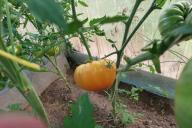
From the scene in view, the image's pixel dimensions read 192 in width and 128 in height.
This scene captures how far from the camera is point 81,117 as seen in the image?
1.09 feet

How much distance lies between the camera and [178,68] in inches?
58.6

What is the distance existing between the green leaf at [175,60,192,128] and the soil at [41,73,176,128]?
2.92 feet

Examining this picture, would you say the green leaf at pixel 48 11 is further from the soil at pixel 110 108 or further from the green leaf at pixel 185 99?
the soil at pixel 110 108

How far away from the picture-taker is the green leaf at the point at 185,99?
256mm

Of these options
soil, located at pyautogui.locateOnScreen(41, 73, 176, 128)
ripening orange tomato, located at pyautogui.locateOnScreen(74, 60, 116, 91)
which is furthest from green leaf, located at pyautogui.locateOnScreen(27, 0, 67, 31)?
soil, located at pyautogui.locateOnScreen(41, 73, 176, 128)

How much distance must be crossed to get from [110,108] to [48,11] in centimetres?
107

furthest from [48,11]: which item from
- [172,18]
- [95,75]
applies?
[95,75]

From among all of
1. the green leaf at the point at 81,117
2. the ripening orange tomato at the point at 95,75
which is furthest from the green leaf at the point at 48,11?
the ripening orange tomato at the point at 95,75

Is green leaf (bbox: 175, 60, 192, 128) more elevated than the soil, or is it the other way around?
green leaf (bbox: 175, 60, 192, 128)

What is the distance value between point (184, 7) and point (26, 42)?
47 centimetres

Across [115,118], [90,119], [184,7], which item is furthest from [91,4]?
[90,119]

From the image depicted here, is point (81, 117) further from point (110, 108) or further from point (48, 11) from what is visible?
point (110, 108)

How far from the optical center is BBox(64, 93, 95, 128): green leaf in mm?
326

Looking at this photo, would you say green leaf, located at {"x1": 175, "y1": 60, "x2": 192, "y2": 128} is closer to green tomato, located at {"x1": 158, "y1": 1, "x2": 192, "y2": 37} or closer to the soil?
green tomato, located at {"x1": 158, "y1": 1, "x2": 192, "y2": 37}
